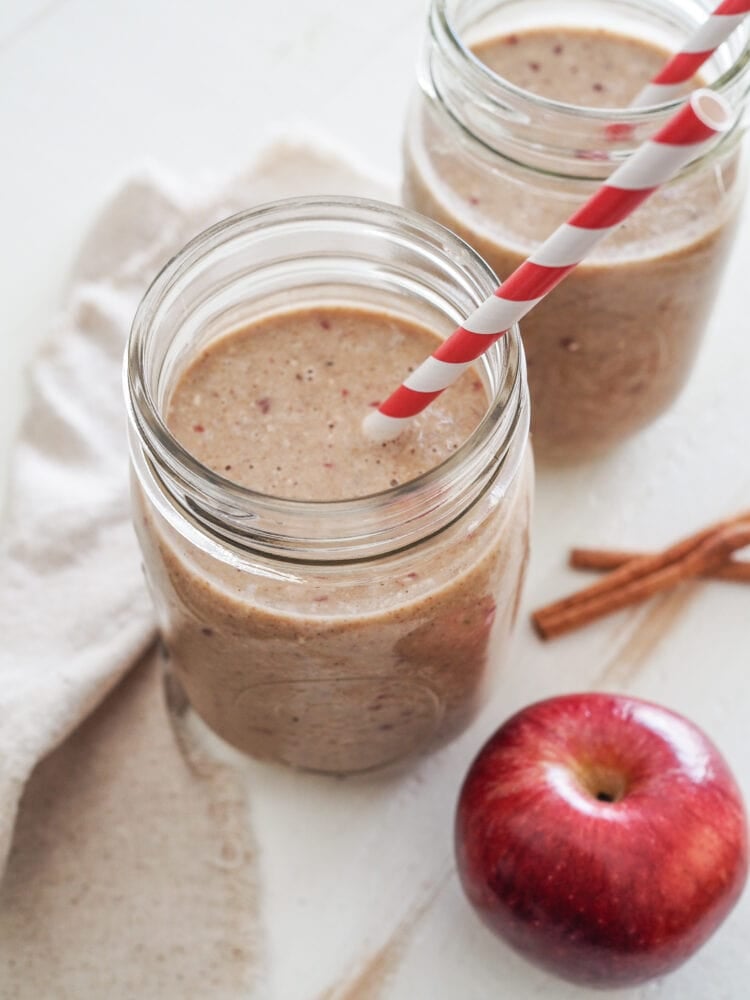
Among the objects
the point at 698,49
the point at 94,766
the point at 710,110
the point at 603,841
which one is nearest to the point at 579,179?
the point at 698,49

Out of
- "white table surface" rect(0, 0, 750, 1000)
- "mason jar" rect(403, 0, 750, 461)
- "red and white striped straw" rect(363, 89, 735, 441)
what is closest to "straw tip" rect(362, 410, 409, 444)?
"red and white striped straw" rect(363, 89, 735, 441)

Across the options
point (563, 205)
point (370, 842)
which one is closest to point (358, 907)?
point (370, 842)

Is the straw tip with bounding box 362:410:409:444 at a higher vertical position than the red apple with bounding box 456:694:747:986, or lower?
higher

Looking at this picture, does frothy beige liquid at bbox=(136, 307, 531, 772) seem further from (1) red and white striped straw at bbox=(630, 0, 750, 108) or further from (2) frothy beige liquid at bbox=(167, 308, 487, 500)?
(1) red and white striped straw at bbox=(630, 0, 750, 108)

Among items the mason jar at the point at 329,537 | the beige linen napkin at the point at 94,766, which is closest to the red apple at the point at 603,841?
the mason jar at the point at 329,537

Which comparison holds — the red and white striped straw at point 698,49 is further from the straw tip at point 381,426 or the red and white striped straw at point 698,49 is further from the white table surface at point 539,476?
the white table surface at point 539,476

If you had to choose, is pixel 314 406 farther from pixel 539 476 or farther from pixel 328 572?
pixel 539 476

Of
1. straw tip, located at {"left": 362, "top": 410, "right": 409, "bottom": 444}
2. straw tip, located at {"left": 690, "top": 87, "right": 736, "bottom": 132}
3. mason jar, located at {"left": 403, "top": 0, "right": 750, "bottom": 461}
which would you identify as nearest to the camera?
straw tip, located at {"left": 690, "top": 87, "right": 736, "bottom": 132}
